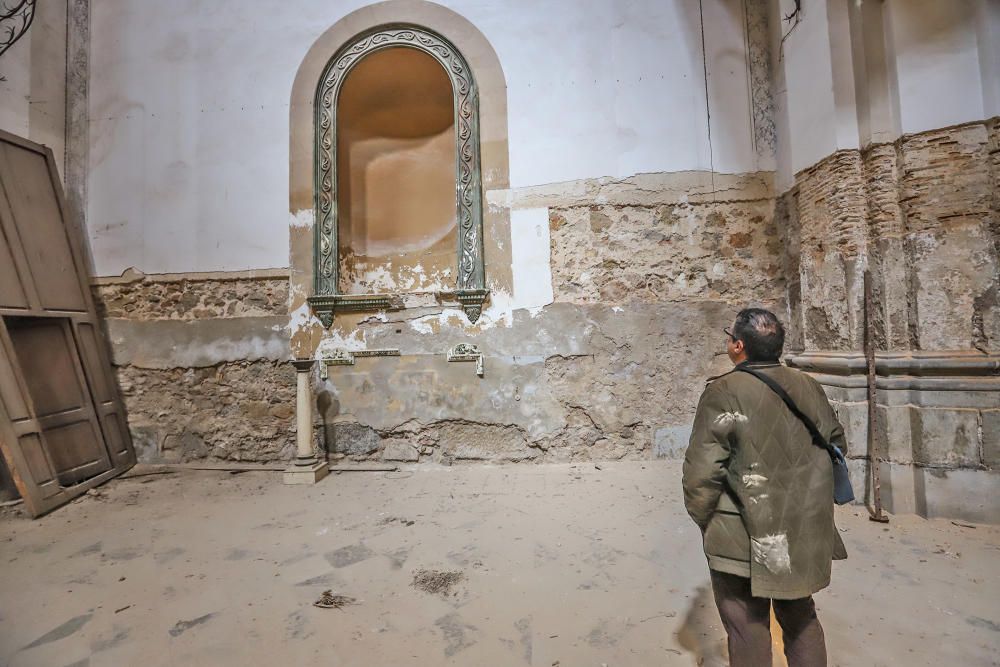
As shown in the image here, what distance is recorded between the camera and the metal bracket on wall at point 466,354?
3.90 meters

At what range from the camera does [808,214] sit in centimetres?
336

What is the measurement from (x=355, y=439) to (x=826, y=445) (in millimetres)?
3612

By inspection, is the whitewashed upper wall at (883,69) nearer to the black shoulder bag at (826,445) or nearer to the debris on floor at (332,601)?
the black shoulder bag at (826,445)

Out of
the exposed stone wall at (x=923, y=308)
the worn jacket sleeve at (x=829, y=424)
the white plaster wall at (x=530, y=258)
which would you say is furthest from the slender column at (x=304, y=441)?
the exposed stone wall at (x=923, y=308)

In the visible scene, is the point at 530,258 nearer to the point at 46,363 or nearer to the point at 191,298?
the point at 191,298

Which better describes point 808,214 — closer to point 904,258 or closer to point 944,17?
point 904,258

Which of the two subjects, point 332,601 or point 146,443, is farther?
point 146,443

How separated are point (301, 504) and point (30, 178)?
388cm

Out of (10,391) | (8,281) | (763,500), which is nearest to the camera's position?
(763,500)

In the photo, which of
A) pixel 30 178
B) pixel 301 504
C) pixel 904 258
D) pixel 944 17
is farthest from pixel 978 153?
pixel 30 178

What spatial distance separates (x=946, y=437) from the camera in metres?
2.63

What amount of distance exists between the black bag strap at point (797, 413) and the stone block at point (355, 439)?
3.40m

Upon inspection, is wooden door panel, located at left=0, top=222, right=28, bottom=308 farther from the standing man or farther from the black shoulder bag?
the black shoulder bag

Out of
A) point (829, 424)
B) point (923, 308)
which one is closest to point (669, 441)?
point (923, 308)
